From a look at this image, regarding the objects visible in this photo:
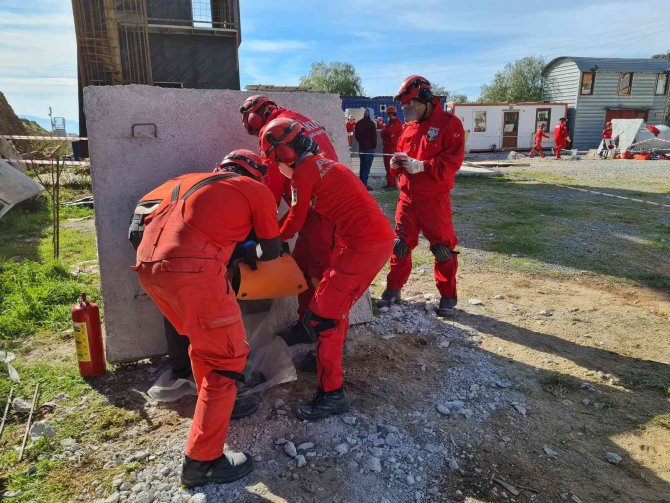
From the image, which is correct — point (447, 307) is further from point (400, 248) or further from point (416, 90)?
point (416, 90)

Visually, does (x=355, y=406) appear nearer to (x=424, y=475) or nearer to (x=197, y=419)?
(x=424, y=475)

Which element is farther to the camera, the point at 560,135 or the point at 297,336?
the point at 560,135

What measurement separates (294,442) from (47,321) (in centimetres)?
303

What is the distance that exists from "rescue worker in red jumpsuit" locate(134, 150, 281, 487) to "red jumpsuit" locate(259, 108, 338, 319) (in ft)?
3.41

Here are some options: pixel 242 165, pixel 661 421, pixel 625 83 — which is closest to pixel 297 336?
pixel 242 165

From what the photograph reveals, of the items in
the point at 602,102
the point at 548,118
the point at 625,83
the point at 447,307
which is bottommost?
the point at 447,307

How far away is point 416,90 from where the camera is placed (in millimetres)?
4344

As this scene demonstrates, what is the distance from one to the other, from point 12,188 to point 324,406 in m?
8.55

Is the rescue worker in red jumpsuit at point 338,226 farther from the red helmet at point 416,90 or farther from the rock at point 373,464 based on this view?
the red helmet at point 416,90

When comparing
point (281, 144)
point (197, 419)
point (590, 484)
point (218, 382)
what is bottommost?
point (590, 484)

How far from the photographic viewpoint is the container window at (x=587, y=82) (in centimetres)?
2838

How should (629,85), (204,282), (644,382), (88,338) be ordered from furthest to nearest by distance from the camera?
(629,85) → (644,382) → (88,338) → (204,282)

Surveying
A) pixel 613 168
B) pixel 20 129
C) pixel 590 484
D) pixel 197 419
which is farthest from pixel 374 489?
pixel 613 168

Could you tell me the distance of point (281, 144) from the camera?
9.57ft
